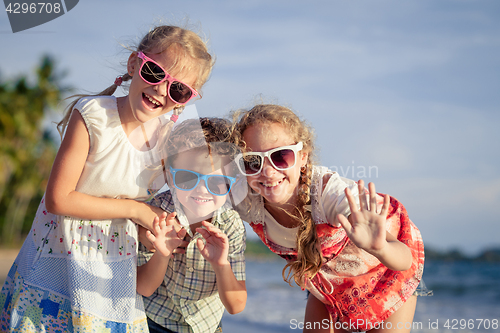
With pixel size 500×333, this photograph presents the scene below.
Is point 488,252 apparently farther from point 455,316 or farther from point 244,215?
point 244,215

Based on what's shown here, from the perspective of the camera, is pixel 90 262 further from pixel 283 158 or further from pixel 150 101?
pixel 283 158

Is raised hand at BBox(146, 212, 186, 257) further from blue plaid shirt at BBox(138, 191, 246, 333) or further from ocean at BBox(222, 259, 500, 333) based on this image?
ocean at BBox(222, 259, 500, 333)

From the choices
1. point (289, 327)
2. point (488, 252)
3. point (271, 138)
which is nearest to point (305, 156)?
point (271, 138)

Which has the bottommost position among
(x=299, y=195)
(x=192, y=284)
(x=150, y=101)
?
(x=192, y=284)

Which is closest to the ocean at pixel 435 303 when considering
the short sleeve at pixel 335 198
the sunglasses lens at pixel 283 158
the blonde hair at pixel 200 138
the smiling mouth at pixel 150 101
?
the short sleeve at pixel 335 198

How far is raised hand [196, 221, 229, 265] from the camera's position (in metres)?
2.65

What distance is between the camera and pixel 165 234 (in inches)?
103

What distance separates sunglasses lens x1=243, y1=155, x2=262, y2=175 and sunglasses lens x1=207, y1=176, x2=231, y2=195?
19cm

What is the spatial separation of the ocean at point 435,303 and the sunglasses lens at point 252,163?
4506 millimetres

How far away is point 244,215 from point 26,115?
101 feet

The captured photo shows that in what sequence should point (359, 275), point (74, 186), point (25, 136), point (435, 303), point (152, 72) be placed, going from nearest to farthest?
point (74, 186)
point (152, 72)
point (359, 275)
point (435, 303)
point (25, 136)

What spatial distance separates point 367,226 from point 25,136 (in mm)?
32039

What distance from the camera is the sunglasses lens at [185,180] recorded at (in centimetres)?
283

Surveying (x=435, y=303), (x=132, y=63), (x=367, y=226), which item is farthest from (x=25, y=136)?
(x=367, y=226)
